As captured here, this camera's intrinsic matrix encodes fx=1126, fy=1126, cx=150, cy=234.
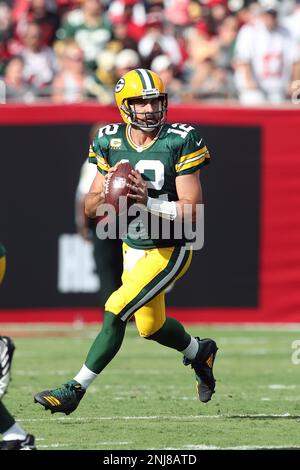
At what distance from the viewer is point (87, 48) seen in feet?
39.4

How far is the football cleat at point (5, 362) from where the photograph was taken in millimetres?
4438

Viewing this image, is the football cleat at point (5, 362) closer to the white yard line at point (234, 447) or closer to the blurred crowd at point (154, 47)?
the white yard line at point (234, 447)

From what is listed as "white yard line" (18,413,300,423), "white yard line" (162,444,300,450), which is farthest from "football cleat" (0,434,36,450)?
"white yard line" (18,413,300,423)

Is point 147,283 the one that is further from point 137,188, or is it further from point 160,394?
point 160,394

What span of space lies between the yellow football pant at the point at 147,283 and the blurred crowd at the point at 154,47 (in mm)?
4888

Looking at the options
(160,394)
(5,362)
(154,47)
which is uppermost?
(154,47)

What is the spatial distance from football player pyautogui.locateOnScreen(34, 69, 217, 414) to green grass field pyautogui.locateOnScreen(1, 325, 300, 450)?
14.9 inches

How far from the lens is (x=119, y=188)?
541 cm

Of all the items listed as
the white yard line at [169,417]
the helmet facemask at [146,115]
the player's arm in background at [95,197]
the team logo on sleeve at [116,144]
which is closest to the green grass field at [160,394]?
the white yard line at [169,417]

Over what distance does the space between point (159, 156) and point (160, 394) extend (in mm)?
1677

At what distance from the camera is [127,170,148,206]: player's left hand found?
5.44 meters

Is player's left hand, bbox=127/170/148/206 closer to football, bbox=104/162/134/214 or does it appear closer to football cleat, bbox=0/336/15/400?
football, bbox=104/162/134/214

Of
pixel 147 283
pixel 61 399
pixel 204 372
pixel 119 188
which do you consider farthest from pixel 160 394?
pixel 119 188
